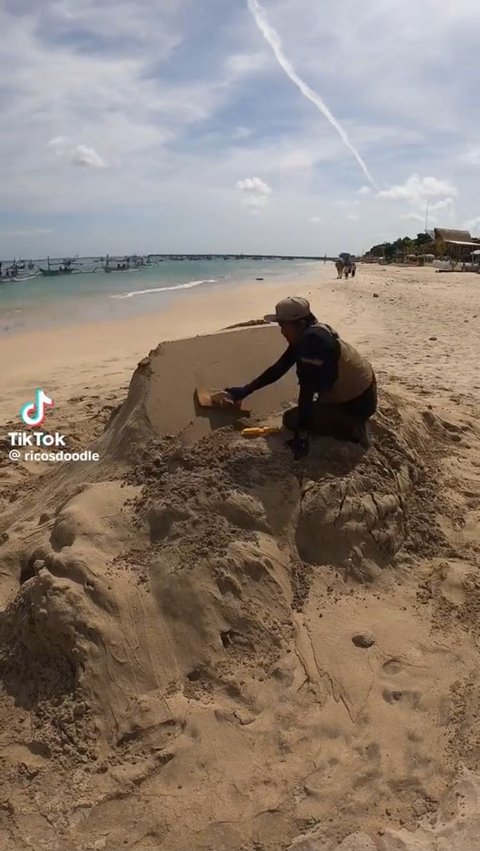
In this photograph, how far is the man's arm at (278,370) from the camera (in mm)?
3250

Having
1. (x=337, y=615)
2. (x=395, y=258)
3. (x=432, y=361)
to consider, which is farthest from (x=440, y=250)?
(x=337, y=615)

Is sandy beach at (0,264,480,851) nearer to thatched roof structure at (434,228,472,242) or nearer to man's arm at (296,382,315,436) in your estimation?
man's arm at (296,382,315,436)

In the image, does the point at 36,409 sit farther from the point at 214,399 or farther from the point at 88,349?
the point at 88,349

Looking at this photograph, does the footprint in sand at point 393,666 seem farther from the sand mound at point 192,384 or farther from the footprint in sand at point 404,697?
the sand mound at point 192,384

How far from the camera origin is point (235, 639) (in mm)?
2518

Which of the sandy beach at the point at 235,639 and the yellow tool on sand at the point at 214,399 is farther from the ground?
the yellow tool on sand at the point at 214,399

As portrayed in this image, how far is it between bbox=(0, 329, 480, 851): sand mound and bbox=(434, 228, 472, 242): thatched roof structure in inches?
1753

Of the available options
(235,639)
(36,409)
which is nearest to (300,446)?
(235,639)

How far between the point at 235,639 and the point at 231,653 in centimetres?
6

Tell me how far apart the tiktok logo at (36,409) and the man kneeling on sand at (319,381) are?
2.98 metres

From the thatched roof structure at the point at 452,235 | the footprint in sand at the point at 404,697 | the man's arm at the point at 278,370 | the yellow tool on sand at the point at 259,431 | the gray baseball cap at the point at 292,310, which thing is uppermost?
the thatched roof structure at the point at 452,235

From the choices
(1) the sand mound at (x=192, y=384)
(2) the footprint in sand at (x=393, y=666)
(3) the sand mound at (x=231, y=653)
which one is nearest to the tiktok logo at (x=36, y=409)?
(1) the sand mound at (x=192, y=384)

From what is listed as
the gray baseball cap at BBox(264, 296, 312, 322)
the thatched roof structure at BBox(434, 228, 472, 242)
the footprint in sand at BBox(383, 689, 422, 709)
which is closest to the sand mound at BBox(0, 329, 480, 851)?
the footprint in sand at BBox(383, 689, 422, 709)

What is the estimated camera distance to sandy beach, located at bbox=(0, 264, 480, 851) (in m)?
2.03
